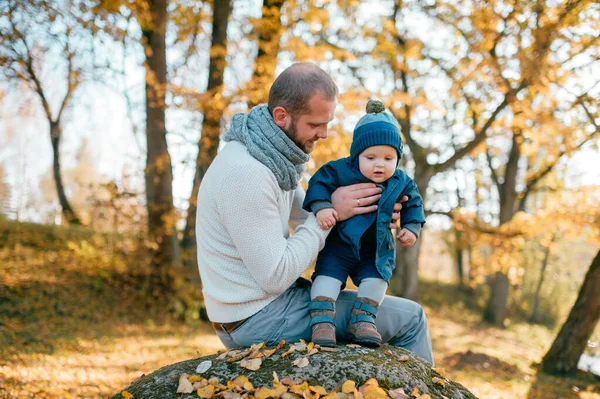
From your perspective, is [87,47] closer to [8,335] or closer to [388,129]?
[8,335]

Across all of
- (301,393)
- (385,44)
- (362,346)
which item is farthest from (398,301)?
(385,44)

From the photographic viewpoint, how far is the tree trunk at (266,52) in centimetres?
738

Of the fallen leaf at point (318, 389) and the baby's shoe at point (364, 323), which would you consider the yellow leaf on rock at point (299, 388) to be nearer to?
the fallen leaf at point (318, 389)

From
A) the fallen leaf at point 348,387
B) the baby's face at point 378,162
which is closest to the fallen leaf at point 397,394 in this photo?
the fallen leaf at point 348,387

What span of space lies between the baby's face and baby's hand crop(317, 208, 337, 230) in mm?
294

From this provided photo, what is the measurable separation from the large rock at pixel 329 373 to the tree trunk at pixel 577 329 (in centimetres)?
579

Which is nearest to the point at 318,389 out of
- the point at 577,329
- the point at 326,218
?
the point at 326,218

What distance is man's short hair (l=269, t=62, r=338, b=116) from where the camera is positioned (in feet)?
8.30

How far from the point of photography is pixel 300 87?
2.53 m

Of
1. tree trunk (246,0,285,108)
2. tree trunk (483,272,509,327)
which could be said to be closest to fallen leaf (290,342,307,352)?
tree trunk (246,0,285,108)

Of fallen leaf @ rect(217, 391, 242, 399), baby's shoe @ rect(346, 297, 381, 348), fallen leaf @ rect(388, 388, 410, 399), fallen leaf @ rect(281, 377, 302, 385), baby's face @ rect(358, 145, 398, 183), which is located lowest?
fallen leaf @ rect(217, 391, 242, 399)

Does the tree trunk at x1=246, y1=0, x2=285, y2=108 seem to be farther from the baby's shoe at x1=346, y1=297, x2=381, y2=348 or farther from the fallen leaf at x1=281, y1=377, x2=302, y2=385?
the fallen leaf at x1=281, y1=377, x2=302, y2=385

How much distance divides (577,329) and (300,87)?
6.83 metres

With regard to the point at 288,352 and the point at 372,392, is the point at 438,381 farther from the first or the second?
the point at 288,352
